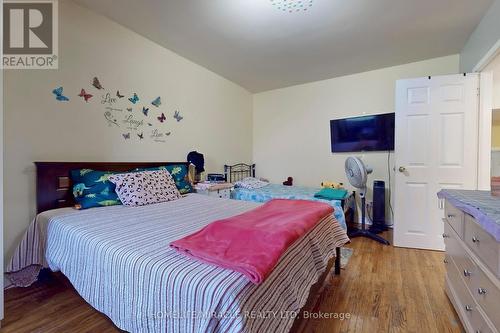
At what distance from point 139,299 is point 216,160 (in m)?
3.06

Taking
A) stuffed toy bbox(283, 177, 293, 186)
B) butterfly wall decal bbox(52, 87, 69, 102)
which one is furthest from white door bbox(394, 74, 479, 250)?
butterfly wall decal bbox(52, 87, 69, 102)

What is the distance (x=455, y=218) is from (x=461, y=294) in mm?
476

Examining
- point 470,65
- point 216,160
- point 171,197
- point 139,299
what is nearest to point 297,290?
point 139,299

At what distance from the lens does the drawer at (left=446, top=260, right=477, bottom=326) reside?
1342 millimetres

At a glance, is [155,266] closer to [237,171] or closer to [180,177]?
[180,177]

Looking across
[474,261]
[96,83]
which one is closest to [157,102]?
[96,83]

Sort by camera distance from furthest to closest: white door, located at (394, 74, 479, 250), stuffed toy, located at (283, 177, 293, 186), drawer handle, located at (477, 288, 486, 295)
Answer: stuffed toy, located at (283, 177, 293, 186), white door, located at (394, 74, 479, 250), drawer handle, located at (477, 288, 486, 295)

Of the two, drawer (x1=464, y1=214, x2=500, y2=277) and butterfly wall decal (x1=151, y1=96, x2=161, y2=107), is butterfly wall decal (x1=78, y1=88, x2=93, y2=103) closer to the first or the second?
butterfly wall decal (x1=151, y1=96, x2=161, y2=107)

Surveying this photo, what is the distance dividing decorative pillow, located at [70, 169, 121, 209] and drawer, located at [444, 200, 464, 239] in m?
2.67

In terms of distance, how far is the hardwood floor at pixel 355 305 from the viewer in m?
1.52

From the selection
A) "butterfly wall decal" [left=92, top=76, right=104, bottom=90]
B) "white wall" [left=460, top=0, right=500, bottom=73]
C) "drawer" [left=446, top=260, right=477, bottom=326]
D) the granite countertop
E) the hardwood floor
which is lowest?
the hardwood floor

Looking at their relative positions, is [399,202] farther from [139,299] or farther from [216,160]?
[139,299]

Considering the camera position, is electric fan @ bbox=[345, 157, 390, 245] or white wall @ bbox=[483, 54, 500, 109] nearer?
white wall @ bbox=[483, 54, 500, 109]

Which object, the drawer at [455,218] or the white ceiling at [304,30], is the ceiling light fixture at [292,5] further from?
the drawer at [455,218]
